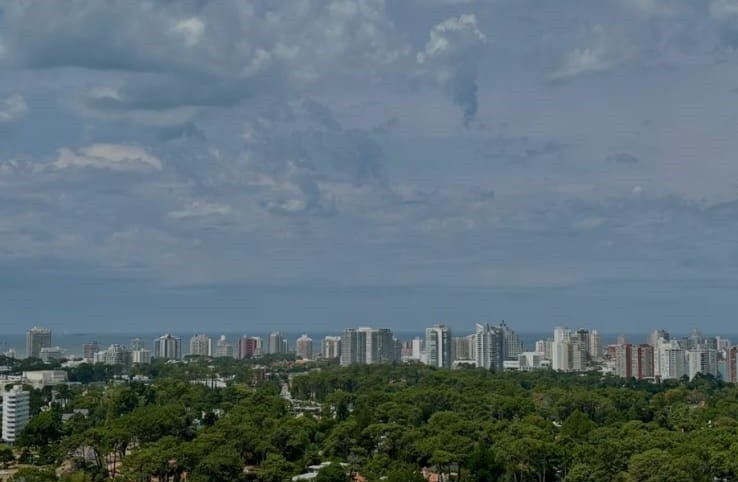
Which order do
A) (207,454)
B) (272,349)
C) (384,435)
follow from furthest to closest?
(272,349) → (384,435) → (207,454)

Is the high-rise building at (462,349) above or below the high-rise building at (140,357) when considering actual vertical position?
above

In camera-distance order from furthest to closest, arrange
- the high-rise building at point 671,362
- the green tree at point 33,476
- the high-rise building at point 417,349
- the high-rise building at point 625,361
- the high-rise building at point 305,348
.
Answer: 1. the high-rise building at point 305,348
2. the high-rise building at point 417,349
3. the high-rise building at point 671,362
4. the high-rise building at point 625,361
5. the green tree at point 33,476

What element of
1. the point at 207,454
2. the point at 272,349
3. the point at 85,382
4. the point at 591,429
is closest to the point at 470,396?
the point at 591,429

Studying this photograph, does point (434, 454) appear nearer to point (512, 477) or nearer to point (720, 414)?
point (512, 477)

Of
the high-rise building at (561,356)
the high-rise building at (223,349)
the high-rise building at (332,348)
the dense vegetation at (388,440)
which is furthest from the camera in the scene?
the high-rise building at (223,349)

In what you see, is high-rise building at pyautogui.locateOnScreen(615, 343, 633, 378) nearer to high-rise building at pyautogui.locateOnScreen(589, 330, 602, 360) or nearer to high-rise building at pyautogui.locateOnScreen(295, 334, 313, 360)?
high-rise building at pyautogui.locateOnScreen(589, 330, 602, 360)

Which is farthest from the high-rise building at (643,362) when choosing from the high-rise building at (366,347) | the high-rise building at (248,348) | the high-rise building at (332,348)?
the high-rise building at (248,348)

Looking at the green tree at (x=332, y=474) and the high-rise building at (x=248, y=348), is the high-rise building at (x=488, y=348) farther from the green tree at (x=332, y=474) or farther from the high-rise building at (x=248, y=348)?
the green tree at (x=332, y=474)

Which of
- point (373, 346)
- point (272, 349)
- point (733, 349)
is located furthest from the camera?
point (272, 349)
